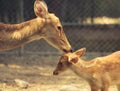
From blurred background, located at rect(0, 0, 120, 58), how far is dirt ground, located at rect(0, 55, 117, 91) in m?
0.36

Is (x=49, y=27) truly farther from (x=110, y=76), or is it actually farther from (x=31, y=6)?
(x=31, y=6)

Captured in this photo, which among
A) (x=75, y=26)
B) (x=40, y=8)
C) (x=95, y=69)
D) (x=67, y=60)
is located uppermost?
(x=75, y=26)

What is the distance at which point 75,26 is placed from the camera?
481 inches

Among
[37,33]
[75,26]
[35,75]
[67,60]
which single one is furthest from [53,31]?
[75,26]

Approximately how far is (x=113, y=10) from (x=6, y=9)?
3531 millimetres

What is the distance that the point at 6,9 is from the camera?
39.8ft

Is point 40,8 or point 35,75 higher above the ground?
point 40,8

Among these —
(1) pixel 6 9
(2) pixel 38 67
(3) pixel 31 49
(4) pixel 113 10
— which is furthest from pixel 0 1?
(4) pixel 113 10

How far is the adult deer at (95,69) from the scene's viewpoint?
684 centimetres

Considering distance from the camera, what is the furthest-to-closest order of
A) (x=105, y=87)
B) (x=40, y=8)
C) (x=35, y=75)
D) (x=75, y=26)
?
1. (x=75, y=26)
2. (x=35, y=75)
3. (x=40, y=8)
4. (x=105, y=87)

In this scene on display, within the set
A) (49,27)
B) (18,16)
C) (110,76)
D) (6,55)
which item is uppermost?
(18,16)

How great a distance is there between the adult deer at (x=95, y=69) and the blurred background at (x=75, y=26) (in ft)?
13.9

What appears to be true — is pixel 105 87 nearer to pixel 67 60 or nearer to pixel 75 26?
pixel 67 60

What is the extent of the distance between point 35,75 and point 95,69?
2639 mm
